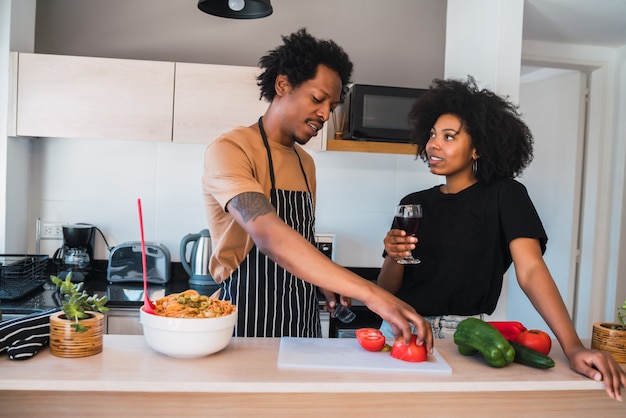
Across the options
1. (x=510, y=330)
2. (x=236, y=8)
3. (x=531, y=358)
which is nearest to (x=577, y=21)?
(x=236, y=8)

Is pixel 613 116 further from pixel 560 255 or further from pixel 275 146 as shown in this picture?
pixel 275 146

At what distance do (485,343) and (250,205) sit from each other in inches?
25.8

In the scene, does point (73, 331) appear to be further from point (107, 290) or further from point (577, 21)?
point (577, 21)

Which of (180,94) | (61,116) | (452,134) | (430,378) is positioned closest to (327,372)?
(430,378)

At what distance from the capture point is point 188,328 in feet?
4.29

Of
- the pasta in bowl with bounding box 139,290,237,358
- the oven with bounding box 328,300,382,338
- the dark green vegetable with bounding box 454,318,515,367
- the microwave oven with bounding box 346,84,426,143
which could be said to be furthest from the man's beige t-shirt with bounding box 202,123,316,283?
the oven with bounding box 328,300,382,338

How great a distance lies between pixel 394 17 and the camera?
3.43 metres

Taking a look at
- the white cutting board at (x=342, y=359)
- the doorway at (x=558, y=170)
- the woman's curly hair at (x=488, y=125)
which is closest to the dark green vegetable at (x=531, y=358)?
the white cutting board at (x=342, y=359)

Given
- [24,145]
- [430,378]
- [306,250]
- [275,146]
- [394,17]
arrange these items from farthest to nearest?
[394,17] → [24,145] → [275,146] → [306,250] → [430,378]

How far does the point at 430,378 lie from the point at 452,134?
93 cm

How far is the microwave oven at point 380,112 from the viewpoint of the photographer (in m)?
2.91

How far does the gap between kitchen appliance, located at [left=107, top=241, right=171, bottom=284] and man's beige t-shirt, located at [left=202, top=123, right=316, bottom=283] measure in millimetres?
1284

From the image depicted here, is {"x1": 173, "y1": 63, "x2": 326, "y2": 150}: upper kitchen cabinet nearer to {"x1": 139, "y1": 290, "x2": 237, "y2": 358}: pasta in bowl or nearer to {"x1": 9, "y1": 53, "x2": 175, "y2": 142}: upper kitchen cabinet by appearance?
{"x1": 9, "y1": 53, "x2": 175, "y2": 142}: upper kitchen cabinet

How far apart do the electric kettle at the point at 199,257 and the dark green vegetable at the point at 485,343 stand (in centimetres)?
177
